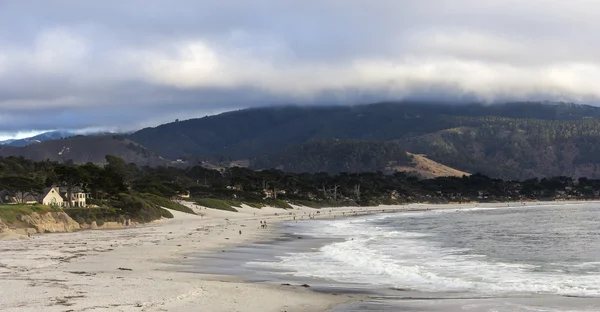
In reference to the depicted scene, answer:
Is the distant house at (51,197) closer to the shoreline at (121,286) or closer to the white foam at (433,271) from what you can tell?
the shoreline at (121,286)

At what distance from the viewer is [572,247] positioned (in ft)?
146

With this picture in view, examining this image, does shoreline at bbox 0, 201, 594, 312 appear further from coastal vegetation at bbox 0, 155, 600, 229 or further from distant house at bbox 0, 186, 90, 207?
distant house at bbox 0, 186, 90, 207

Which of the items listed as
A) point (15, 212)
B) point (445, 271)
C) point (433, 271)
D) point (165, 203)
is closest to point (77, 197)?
point (165, 203)

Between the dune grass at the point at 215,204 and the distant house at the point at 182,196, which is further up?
the distant house at the point at 182,196

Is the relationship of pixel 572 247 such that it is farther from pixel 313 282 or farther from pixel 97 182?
pixel 97 182

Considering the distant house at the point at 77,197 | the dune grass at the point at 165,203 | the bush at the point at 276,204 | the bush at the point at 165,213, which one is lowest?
the bush at the point at 276,204

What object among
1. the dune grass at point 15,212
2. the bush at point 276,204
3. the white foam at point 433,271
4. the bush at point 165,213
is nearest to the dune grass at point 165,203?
the bush at point 165,213

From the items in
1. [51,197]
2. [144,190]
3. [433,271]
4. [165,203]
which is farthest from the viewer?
[144,190]

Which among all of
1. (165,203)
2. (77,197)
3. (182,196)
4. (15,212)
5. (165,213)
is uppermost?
(77,197)

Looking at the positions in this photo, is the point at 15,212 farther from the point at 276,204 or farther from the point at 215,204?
the point at 276,204

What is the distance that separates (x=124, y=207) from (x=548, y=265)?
48.7 m

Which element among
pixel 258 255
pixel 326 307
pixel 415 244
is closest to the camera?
pixel 326 307

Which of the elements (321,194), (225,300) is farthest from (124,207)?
(321,194)

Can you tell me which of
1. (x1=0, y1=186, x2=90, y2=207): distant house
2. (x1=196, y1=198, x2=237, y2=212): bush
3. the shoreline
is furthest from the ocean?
(x1=196, y1=198, x2=237, y2=212): bush
